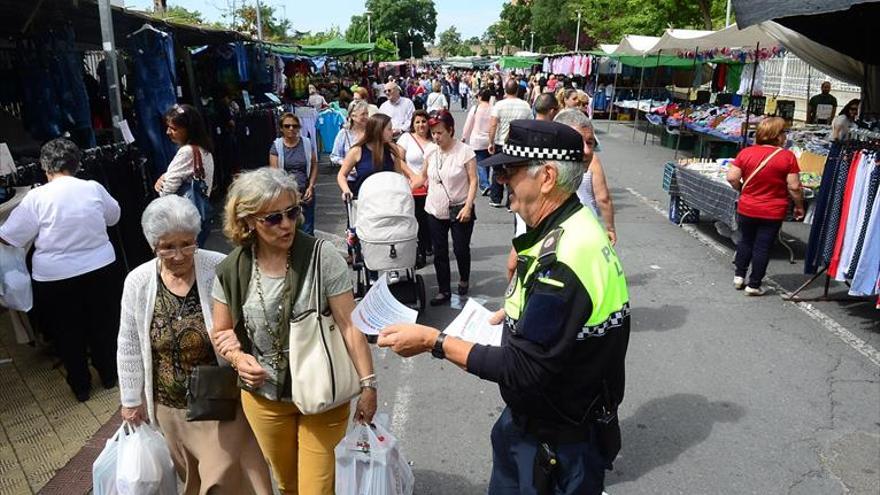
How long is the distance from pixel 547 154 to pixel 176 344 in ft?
6.03

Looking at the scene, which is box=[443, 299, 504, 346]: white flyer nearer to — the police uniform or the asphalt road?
the police uniform

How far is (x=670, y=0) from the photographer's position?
92.6ft

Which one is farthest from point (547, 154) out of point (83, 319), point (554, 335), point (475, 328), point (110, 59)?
point (110, 59)

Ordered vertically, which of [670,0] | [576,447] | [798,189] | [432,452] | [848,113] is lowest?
[432,452]

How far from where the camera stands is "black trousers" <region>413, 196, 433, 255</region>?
6566 millimetres

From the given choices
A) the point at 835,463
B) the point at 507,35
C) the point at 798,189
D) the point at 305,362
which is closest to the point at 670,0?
the point at 798,189

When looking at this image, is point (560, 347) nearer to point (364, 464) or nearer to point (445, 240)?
point (364, 464)

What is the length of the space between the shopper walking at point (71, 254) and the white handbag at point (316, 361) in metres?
2.58

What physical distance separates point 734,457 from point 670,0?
2871 centimetres

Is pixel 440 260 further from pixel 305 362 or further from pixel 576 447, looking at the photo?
pixel 576 447

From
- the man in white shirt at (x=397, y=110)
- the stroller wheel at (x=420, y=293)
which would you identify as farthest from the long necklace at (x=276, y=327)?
the man in white shirt at (x=397, y=110)

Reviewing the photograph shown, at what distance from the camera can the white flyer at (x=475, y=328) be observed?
249cm

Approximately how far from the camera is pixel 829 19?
6.86 metres

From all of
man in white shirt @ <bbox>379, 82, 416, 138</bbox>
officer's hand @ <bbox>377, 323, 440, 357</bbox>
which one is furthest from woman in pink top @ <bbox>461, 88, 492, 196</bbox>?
officer's hand @ <bbox>377, 323, 440, 357</bbox>
